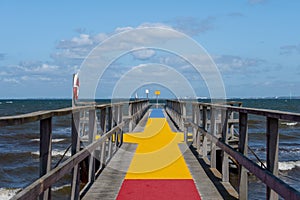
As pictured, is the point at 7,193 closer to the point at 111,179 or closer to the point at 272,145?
the point at 111,179

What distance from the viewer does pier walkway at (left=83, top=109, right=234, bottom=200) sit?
20.8ft

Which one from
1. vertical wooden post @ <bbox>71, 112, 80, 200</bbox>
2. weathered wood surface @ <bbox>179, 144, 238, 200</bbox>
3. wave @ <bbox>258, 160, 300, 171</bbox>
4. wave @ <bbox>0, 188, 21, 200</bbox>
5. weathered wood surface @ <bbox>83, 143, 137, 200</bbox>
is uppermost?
vertical wooden post @ <bbox>71, 112, 80, 200</bbox>

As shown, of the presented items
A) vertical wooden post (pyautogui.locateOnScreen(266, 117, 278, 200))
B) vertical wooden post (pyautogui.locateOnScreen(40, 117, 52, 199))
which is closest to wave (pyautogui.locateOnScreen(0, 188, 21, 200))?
vertical wooden post (pyautogui.locateOnScreen(40, 117, 52, 199))

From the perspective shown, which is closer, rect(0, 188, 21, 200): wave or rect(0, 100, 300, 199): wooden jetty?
rect(0, 100, 300, 199): wooden jetty

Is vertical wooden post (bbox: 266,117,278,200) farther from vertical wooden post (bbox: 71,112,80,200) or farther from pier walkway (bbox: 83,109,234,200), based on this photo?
vertical wooden post (bbox: 71,112,80,200)

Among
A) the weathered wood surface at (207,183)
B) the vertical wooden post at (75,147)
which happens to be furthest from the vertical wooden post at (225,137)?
the vertical wooden post at (75,147)

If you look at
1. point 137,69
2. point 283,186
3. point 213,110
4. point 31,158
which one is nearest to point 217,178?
point 213,110

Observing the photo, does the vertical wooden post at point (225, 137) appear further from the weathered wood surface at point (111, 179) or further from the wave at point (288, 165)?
the wave at point (288, 165)

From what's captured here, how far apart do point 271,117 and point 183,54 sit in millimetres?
11149

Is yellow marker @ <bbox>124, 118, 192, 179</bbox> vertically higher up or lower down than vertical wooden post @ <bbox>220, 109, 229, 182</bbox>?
lower down

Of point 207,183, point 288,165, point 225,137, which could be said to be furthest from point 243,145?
point 288,165

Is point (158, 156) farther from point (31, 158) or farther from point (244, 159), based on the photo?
point (31, 158)

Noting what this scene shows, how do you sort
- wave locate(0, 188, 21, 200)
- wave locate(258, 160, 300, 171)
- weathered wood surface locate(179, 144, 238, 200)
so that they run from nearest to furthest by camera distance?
weathered wood surface locate(179, 144, 238, 200) → wave locate(0, 188, 21, 200) → wave locate(258, 160, 300, 171)

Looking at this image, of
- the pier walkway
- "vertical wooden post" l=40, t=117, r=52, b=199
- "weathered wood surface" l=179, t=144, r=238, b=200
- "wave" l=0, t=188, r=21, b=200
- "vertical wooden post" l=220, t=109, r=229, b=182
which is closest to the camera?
"vertical wooden post" l=40, t=117, r=52, b=199
